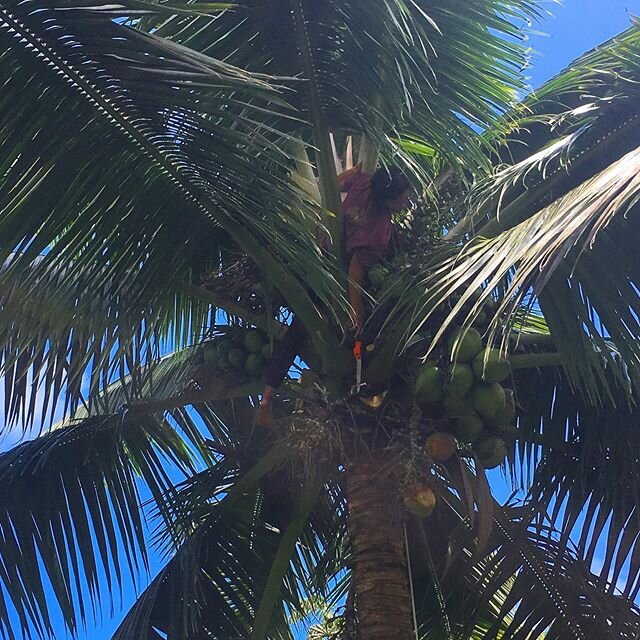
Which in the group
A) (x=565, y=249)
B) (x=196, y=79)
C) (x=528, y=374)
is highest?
(x=196, y=79)

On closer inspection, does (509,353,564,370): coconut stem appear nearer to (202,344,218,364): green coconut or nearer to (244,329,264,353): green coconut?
(244,329,264,353): green coconut

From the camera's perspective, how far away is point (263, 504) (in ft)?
16.5

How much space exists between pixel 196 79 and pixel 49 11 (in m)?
0.43

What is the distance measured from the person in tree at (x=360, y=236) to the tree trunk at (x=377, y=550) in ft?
1.60

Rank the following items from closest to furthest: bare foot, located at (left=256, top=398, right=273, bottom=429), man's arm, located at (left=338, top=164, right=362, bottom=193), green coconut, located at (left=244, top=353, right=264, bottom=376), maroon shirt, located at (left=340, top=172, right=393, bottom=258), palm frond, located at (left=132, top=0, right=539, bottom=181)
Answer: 1. palm frond, located at (left=132, top=0, right=539, bottom=181)
2. maroon shirt, located at (left=340, top=172, right=393, bottom=258)
3. bare foot, located at (left=256, top=398, right=273, bottom=429)
4. man's arm, located at (left=338, top=164, right=362, bottom=193)
5. green coconut, located at (left=244, top=353, right=264, bottom=376)

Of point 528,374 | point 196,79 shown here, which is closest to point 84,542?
point 528,374

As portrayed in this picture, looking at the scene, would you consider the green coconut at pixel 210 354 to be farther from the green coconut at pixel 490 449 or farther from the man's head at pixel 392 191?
the green coconut at pixel 490 449

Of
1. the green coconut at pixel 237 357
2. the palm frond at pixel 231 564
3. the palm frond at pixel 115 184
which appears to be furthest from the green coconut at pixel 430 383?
the palm frond at pixel 231 564

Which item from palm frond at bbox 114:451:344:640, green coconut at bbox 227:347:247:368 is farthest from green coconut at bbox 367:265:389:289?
palm frond at bbox 114:451:344:640

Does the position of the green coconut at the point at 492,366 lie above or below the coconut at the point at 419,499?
above

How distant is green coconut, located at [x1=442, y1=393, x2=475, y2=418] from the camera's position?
11.1 feet

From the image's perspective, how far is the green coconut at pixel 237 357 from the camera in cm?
414

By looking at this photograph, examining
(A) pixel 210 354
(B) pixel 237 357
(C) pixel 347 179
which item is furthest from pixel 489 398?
(A) pixel 210 354

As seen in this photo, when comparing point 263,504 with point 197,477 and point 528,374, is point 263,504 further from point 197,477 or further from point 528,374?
point 528,374
